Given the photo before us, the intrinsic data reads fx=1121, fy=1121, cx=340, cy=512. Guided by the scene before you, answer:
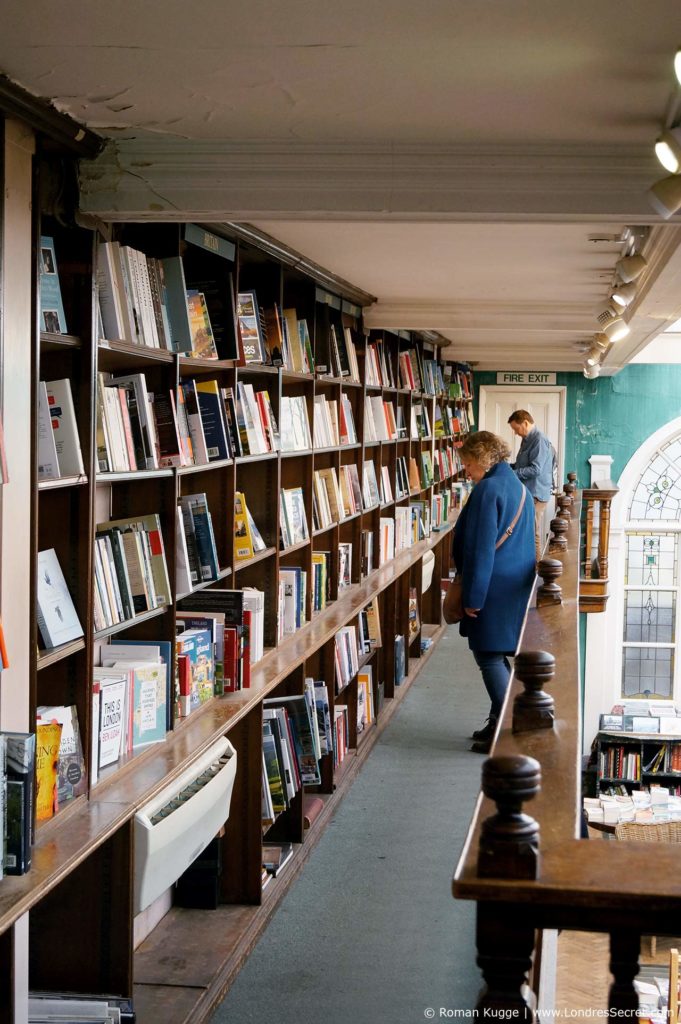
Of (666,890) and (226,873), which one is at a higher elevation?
(666,890)

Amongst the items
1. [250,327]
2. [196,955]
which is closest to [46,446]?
[250,327]

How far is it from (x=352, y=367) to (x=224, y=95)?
3.89 meters

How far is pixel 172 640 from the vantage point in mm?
3408

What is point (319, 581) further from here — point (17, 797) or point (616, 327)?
point (17, 797)

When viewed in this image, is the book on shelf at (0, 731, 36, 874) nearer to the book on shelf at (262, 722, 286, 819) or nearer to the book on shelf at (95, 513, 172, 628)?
the book on shelf at (95, 513, 172, 628)

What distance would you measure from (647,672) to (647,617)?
683 millimetres

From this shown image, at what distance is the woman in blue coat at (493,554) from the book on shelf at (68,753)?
116 inches

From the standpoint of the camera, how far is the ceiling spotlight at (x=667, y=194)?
2.47m

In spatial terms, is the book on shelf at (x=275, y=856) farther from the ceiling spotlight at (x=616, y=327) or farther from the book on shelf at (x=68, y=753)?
the ceiling spotlight at (x=616, y=327)

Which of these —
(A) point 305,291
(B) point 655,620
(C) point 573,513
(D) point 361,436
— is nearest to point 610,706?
(B) point 655,620

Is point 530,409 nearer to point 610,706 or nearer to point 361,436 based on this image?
point 610,706

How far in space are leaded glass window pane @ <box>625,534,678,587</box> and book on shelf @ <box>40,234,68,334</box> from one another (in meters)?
12.0

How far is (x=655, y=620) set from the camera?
13992 mm

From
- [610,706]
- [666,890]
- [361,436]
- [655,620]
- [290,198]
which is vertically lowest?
[610,706]
